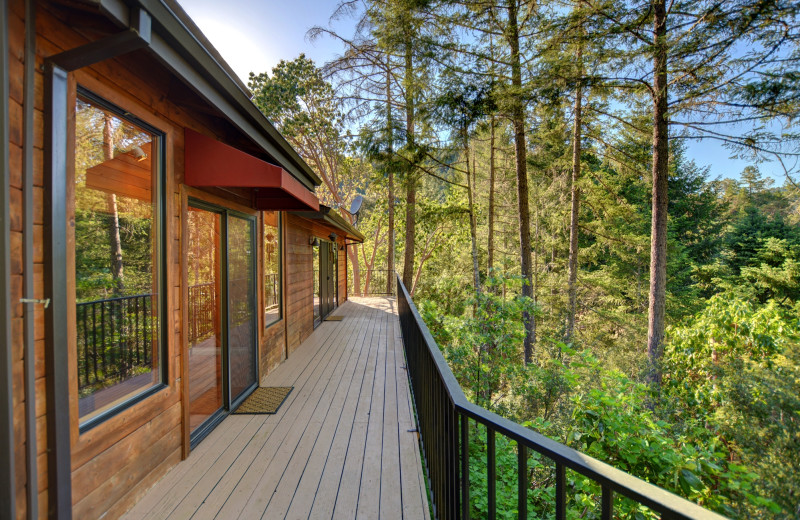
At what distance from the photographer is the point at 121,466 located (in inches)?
74.7

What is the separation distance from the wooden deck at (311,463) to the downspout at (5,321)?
37.2 inches

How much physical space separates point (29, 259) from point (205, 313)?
7.28 feet

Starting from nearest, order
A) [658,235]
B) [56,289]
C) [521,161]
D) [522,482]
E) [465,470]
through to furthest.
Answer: [522,482] < [465,470] < [56,289] < [658,235] < [521,161]

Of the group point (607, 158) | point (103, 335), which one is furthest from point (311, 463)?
point (607, 158)

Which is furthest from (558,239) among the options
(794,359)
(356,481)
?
(356,481)

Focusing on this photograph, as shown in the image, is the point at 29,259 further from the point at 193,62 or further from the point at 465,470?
the point at 465,470

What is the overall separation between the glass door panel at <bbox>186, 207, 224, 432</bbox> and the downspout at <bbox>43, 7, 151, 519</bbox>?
1467mm

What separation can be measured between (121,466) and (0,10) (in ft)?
6.92

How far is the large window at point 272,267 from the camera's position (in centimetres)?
434

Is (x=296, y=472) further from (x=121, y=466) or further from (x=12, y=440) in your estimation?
(x=12, y=440)

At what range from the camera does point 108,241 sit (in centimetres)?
183

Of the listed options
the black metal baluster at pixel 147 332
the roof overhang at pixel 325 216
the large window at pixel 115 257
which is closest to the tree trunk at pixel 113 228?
the large window at pixel 115 257

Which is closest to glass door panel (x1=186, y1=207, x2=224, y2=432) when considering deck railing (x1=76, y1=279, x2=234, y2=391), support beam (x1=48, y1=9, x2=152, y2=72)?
deck railing (x1=76, y1=279, x2=234, y2=391)

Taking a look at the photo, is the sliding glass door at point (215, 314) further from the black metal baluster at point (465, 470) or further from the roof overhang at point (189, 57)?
the black metal baluster at point (465, 470)
